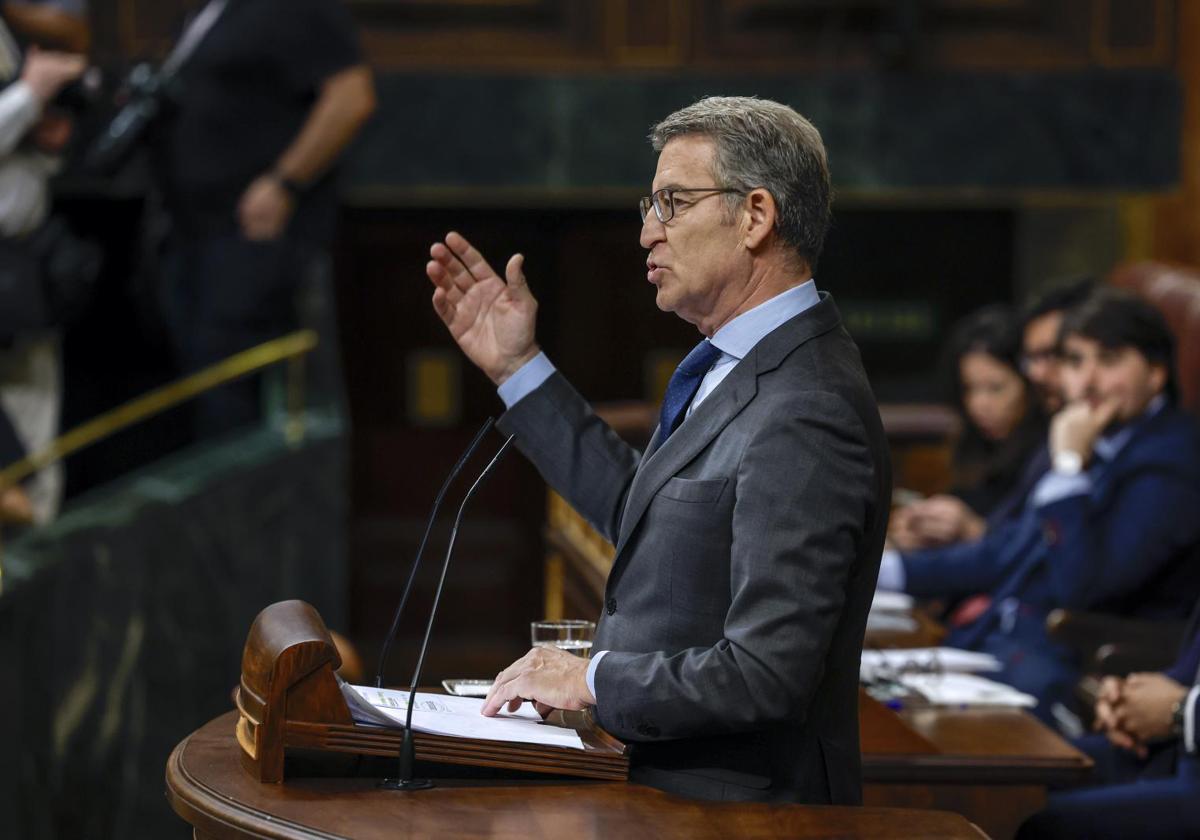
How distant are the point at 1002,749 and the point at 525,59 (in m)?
5.01

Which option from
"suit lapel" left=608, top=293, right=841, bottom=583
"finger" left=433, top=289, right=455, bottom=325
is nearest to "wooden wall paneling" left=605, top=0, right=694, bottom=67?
"finger" left=433, top=289, right=455, bottom=325

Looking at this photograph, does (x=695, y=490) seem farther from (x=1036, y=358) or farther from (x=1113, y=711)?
(x=1036, y=358)

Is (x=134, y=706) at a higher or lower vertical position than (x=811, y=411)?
lower

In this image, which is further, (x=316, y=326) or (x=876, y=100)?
(x=876, y=100)

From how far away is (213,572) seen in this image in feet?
17.5

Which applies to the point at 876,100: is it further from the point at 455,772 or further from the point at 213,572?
the point at 455,772

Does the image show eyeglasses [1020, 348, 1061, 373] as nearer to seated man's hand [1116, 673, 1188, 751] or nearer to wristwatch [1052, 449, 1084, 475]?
wristwatch [1052, 449, 1084, 475]

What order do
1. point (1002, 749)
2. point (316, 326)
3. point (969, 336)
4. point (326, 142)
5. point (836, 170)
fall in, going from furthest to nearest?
1. point (836, 170)
2. point (316, 326)
3. point (969, 336)
4. point (326, 142)
5. point (1002, 749)

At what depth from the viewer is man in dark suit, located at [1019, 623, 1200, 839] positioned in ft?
10.6

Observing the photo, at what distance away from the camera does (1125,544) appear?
4273 millimetres

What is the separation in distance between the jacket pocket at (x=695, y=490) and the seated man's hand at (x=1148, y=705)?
5.45ft

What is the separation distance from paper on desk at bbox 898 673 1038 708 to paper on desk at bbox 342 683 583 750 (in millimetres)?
1274

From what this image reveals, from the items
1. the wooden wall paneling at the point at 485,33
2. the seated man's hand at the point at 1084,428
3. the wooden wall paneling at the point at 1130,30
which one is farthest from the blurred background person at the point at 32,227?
the wooden wall paneling at the point at 1130,30

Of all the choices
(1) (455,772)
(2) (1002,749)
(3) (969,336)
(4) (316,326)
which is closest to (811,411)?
(1) (455,772)
